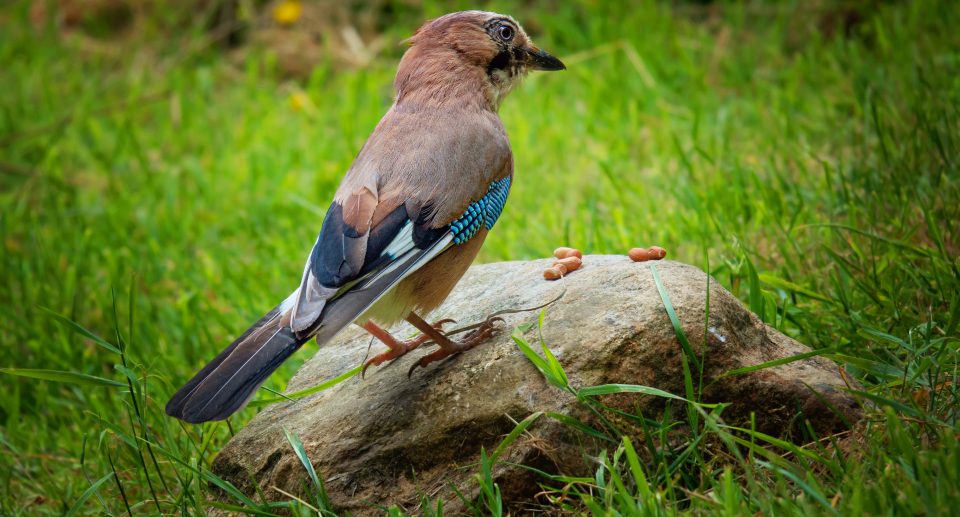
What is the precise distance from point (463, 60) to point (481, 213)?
75cm

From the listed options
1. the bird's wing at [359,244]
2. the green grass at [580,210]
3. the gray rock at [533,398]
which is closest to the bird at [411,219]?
the bird's wing at [359,244]

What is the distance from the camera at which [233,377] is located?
102 inches

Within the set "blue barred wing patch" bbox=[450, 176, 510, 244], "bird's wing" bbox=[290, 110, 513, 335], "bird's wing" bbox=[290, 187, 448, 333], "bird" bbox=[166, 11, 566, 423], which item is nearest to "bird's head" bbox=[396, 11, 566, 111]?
"bird" bbox=[166, 11, 566, 423]

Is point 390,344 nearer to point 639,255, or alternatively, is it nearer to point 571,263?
point 571,263

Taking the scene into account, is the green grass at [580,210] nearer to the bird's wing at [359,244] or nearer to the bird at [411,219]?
the bird at [411,219]

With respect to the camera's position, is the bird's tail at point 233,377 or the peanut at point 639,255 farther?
the peanut at point 639,255

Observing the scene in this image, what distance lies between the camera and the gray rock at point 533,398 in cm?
260

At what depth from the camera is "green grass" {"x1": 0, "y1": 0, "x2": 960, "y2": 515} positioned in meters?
2.55

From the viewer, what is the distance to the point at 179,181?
5.79m

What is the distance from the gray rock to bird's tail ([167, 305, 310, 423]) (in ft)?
1.15

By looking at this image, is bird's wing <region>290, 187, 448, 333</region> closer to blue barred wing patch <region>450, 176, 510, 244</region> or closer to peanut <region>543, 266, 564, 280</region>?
blue barred wing patch <region>450, 176, 510, 244</region>

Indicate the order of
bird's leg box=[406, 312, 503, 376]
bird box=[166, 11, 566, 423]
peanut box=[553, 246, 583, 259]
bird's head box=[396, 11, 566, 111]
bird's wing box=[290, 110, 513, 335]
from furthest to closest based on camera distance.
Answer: bird's head box=[396, 11, 566, 111] < peanut box=[553, 246, 583, 259] < bird's leg box=[406, 312, 503, 376] < bird's wing box=[290, 110, 513, 335] < bird box=[166, 11, 566, 423]

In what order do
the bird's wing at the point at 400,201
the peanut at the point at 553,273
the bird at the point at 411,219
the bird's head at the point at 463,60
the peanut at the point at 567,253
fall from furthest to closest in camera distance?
the bird's head at the point at 463,60 < the peanut at the point at 567,253 < the peanut at the point at 553,273 < the bird's wing at the point at 400,201 < the bird at the point at 411,219

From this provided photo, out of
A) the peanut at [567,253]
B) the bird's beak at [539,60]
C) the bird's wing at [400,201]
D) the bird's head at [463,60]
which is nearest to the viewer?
the bird's wing at [400,201]
